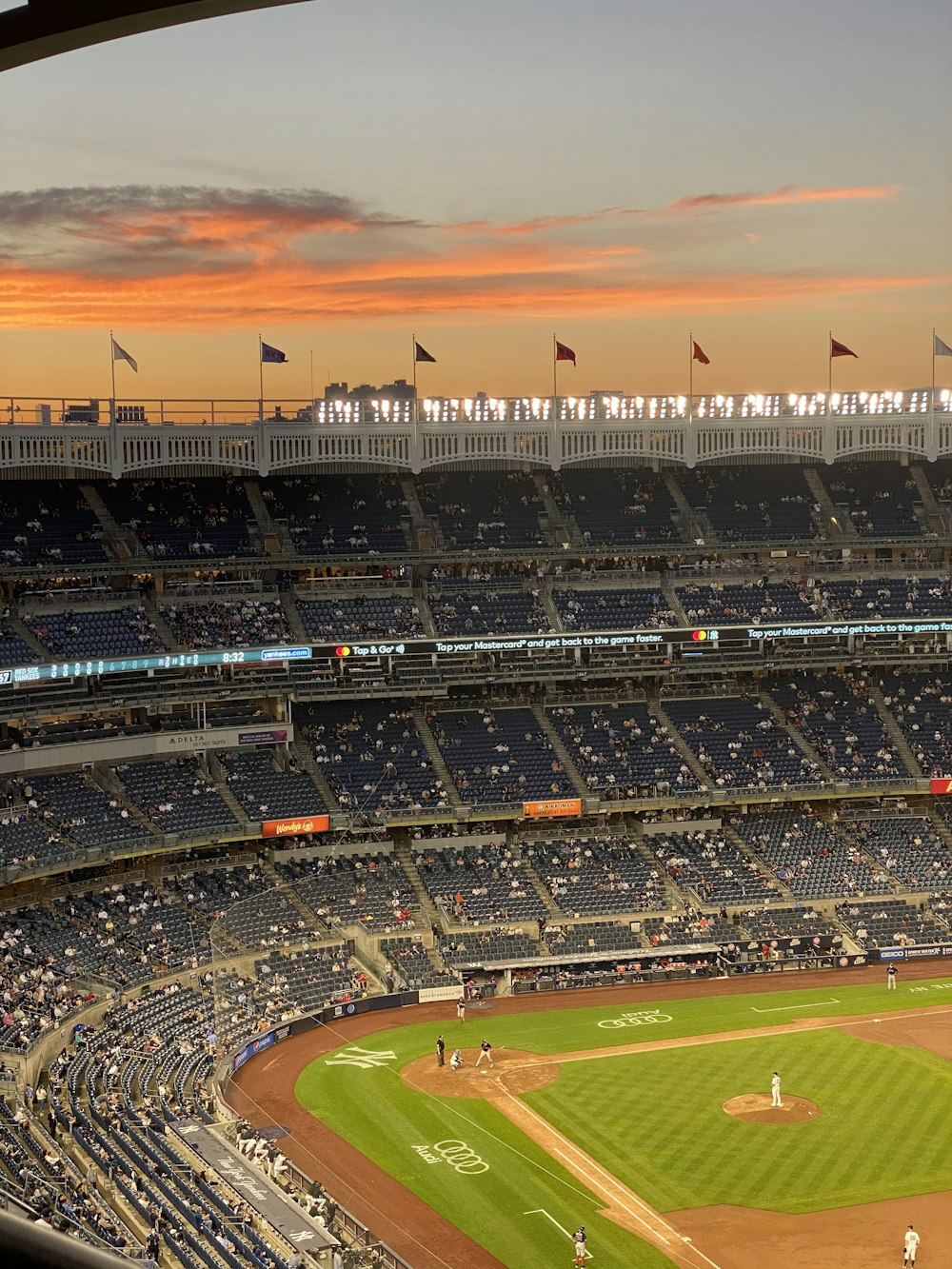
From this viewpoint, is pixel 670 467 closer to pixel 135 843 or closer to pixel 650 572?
pixel 650 572

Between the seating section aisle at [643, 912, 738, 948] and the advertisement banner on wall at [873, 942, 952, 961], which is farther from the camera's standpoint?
the advertisement banner on wall at [873, 942, 952, 961]

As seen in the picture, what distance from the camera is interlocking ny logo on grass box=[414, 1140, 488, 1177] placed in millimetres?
37031

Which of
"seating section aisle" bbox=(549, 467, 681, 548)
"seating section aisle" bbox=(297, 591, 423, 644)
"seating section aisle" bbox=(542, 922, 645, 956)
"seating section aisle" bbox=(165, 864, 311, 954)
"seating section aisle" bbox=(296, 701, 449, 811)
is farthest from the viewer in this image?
"seating section aisle" bbox=(549, 467, 681, 548)

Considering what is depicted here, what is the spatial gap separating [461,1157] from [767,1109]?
29.7 ft

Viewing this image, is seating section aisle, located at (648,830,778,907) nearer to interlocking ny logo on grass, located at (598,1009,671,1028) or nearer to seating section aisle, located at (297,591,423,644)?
interlocking ny logo on grass, located at (598,1009,671,1028)

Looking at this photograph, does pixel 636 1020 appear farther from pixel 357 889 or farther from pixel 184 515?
pixel 184 515

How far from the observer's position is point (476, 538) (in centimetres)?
6581

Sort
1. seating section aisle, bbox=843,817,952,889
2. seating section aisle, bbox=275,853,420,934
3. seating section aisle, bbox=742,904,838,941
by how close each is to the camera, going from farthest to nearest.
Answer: seating section aisle, bbox=843,817,952,889 → seating section aisle, bbox=742,904,838,941 → seating section aisle, bbox=275,853,420,934

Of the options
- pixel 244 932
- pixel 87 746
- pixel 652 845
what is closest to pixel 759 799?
pixel 652 845

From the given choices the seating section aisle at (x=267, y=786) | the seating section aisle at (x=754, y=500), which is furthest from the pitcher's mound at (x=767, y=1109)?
the seating section aisle at (x=754, y=500)

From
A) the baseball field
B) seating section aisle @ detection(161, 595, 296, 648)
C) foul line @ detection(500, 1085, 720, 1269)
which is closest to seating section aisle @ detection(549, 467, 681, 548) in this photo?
seating section aisle @ detection(161, 595, 296, 648)

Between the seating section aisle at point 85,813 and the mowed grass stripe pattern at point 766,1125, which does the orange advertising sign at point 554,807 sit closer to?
the mowed grass stripe pattern at point 766,1125

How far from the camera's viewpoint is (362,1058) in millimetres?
45031

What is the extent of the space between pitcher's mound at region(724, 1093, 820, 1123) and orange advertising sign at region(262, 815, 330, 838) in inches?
797
